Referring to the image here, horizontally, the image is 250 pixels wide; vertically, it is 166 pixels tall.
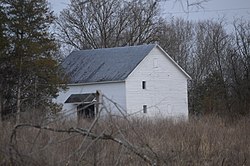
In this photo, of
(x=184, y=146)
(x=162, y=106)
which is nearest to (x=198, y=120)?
(x=184, y=146)

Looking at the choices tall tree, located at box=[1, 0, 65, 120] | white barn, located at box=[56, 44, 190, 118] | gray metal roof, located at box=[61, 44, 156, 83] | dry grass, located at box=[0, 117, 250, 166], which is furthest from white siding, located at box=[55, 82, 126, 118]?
dry grass, located at box=[0, 117, 250, 166]

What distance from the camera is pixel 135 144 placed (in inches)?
428

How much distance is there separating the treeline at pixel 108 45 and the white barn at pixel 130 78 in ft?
7.69

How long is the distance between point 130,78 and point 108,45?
1286cm

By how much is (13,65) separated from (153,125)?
1352cm

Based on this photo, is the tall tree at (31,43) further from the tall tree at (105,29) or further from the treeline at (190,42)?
the tall tree at (105,29)

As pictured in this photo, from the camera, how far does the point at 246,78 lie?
41.4 metres

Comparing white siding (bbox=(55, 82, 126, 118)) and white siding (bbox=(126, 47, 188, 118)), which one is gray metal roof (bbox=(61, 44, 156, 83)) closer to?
white siding (bbox=(55, 82, 126, 118))

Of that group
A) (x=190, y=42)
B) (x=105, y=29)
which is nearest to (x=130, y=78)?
(x=105, y=29)

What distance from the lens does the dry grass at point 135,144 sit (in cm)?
897

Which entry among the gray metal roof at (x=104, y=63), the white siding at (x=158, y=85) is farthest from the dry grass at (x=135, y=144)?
the gray metal roof at (x=104, y=63)

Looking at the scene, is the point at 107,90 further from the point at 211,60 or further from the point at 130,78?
the point at 211,60

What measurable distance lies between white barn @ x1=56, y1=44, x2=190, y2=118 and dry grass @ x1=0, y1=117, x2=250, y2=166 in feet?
78.1

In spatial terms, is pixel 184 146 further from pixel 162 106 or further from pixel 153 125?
pixel 162 106
